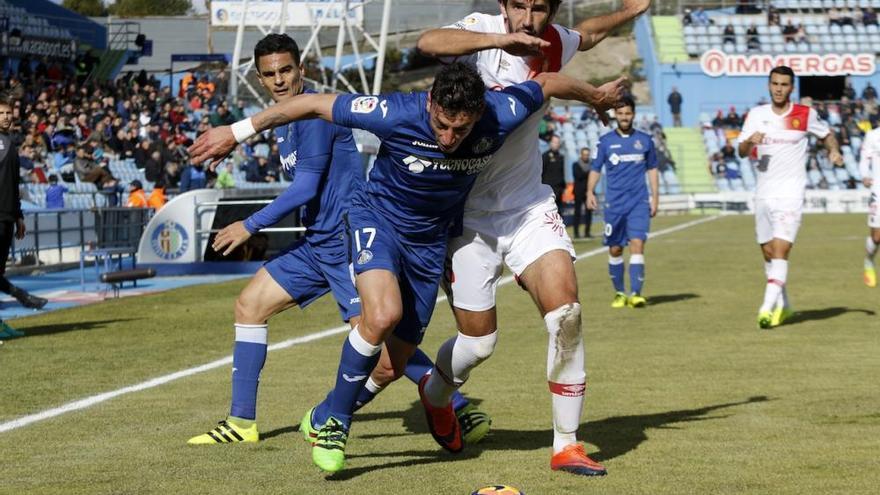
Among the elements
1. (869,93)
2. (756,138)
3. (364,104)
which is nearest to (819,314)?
(756,138)

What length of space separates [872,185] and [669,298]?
285cm

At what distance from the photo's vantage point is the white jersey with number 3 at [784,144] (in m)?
13.6

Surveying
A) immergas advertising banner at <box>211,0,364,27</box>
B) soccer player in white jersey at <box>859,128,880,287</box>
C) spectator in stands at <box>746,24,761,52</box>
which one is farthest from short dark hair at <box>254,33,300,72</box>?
spectator in stands at <box>746,24,761,52</box>

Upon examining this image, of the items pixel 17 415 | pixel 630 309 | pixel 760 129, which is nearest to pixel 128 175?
pixel 630 309

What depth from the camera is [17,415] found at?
853 cm

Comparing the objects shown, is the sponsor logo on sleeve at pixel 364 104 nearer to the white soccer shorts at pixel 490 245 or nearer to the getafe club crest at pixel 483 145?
the getafe club crest at pixel 483 145

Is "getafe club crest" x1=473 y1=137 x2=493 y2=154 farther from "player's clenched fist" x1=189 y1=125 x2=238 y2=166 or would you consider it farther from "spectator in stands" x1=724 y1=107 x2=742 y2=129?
"spectator in stands" x1=724 y1=107 x2=742 y2=129

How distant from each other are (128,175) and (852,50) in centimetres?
4015

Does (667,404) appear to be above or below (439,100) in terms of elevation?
below

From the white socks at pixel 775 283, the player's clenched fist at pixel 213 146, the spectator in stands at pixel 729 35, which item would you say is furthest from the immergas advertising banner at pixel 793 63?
the player's clenched fist at pixel 213 146

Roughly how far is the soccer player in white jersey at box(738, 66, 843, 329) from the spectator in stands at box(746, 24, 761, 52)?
48.9m

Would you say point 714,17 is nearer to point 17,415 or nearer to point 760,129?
point 760,129

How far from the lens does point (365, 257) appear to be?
665 cm

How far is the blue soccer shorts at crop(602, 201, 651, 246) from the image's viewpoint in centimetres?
1659
